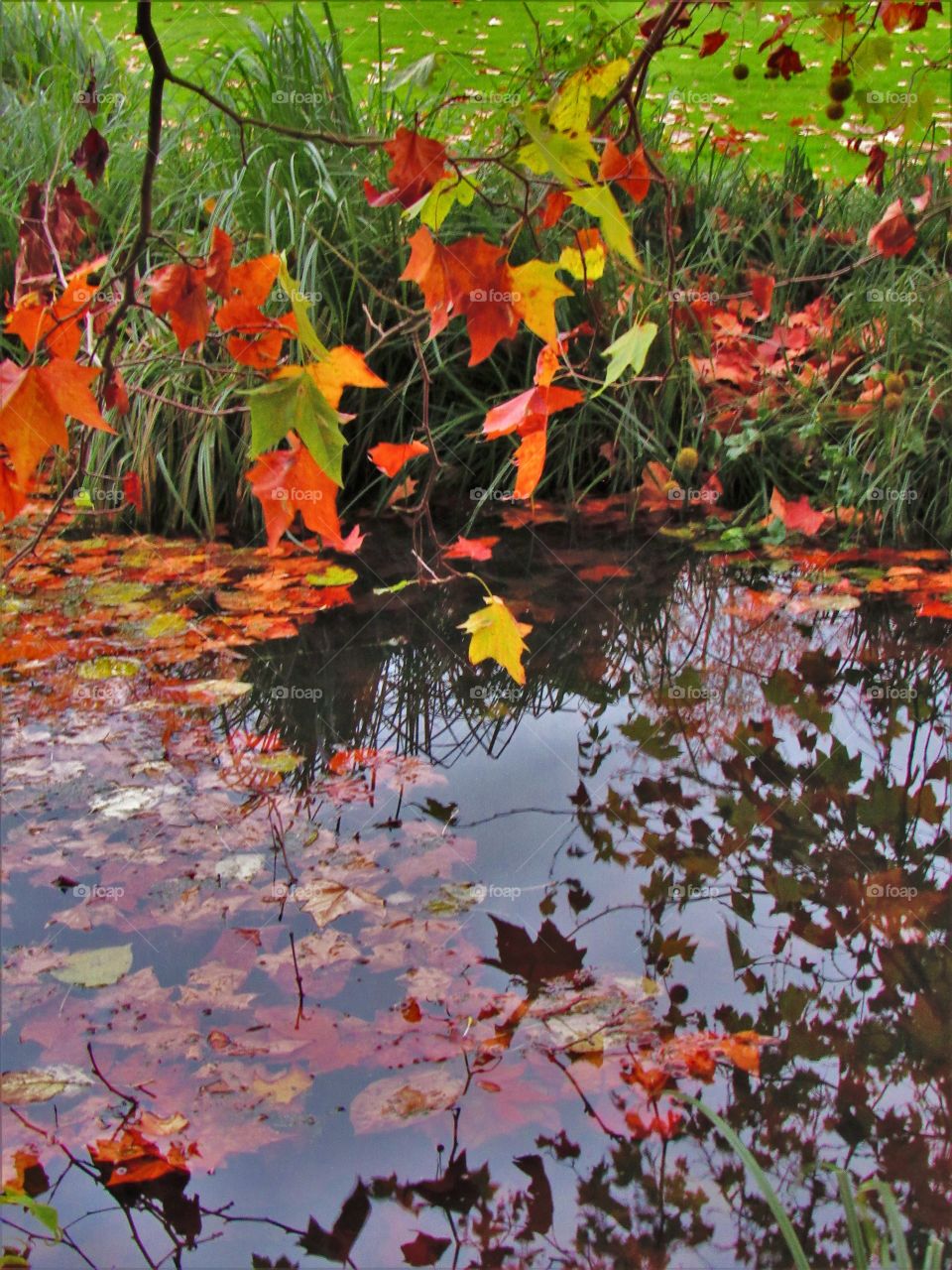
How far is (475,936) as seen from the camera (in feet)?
6.98

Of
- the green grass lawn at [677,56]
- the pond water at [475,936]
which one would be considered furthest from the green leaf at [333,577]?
the green grass lawn at [677,56]

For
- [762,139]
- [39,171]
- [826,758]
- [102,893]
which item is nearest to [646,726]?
[826,758]

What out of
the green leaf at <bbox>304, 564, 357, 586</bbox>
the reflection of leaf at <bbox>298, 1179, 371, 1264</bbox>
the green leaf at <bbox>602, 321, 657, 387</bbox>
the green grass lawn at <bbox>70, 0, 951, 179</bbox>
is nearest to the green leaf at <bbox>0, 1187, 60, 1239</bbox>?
the reflection of leaf at <bbox>298, 1179, 371, 1264</bbox>

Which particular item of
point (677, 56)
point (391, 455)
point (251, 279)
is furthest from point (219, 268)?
point (677, 56)

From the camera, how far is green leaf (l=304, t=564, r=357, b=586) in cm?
368

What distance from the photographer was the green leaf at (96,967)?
2.01m

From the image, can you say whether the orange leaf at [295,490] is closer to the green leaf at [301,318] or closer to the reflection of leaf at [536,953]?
the green leaf at [301,318]

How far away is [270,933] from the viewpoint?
6.93ft

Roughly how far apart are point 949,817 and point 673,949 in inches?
30.3

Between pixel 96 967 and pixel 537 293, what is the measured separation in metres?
1.31

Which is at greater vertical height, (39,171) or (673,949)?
(39,171)

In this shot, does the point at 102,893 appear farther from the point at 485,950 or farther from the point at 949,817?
the point at 949,817

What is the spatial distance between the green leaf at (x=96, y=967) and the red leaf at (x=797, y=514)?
2.60m

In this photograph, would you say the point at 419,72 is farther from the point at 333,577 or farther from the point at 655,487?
the point at 655,487
